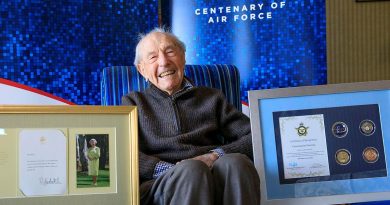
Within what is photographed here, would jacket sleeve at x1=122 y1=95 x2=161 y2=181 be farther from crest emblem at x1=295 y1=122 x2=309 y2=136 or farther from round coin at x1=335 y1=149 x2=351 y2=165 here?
round coin at x1=335 y1=149 x2=351 y2=165

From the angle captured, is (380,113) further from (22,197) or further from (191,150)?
(22,197)

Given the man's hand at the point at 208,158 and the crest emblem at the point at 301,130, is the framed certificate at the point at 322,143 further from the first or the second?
the man's hand at the point at 208,158

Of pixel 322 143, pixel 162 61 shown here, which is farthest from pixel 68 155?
pixel 322 143

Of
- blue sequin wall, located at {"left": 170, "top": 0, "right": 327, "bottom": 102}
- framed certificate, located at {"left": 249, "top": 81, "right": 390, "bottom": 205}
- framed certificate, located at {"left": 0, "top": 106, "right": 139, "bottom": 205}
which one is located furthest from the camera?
blue sequin wall, located at {"left": 170, "top": 0, "right": 327, "bottom": 102}

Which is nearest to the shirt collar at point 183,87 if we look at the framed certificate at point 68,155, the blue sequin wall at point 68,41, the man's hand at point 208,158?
the man's hand at point 208,158

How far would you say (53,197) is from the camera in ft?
3.68

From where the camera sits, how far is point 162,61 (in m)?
1.64

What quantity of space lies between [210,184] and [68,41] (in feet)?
3.85

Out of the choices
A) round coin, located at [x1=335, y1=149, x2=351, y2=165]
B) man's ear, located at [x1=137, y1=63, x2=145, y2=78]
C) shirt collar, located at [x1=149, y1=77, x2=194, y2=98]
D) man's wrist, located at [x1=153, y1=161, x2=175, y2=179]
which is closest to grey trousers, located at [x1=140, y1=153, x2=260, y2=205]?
man's wrist, located at [x1=153, y1=161, x2=175, y2=179]

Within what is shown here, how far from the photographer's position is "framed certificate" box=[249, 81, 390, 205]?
134cm

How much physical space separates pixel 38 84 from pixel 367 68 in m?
1.87

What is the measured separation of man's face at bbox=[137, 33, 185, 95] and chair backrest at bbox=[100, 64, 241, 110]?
16cm

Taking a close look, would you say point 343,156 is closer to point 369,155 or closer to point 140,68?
point 369,155

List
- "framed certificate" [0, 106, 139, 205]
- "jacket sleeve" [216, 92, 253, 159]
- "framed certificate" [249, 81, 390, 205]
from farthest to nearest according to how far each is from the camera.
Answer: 1. "jacket sleeve" [216, 92, 253, 159]
2. "framed certificate" [249, 81, 390, 205]
3. "framed certificate" [0, 106, 139, 205]
